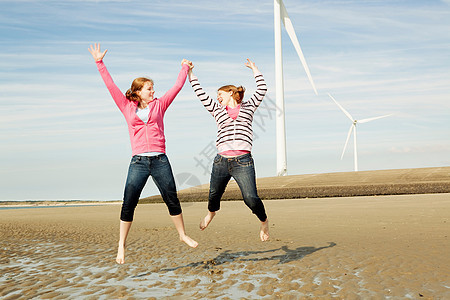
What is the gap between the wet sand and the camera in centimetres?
552

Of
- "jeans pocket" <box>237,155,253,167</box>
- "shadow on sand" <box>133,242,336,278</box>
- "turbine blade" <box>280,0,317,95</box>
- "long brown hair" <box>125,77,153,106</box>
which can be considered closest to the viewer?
"long brown hair" <box>125,77,153,106</box>

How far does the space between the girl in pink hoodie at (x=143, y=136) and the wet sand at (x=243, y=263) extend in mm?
978

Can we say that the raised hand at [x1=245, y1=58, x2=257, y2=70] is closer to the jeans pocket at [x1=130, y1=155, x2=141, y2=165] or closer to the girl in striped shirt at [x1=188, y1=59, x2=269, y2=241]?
the girl in striped shirt at [x1=188, y1=59, x2=269, y2=241]

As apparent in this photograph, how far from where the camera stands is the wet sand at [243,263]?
18.1ft

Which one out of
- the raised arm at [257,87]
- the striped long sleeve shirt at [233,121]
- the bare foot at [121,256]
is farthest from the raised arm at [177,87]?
the bare foot at [121,256]

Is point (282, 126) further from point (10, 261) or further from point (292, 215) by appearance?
point (10, 261)

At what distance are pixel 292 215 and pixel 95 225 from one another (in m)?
→ 5.82

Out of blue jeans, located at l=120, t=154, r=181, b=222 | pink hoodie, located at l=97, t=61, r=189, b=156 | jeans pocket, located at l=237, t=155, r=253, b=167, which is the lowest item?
blue jeans, located at l=120, t=154, r=181, b=222

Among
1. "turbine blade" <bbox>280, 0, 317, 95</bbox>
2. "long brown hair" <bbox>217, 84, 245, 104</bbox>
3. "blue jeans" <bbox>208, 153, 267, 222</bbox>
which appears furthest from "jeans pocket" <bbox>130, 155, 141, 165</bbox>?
"turbine blade" <bbox>280, 0, 317, 95</bbox>

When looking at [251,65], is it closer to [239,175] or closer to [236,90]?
[236,90]

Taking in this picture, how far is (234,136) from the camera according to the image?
702 centimetres

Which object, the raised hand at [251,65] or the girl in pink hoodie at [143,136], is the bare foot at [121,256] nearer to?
the girl in pink hoodie at [143,136]

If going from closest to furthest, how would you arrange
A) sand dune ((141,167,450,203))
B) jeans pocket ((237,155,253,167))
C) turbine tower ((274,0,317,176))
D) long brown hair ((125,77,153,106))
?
long brown hair ((125,77,153,106)) < jeans pocket ((237,155,253,167)) < sand dune ((141,167,450,203)) < turbine tower ((274,0,317,176))

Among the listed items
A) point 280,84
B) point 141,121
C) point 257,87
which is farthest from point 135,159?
point 280,84
